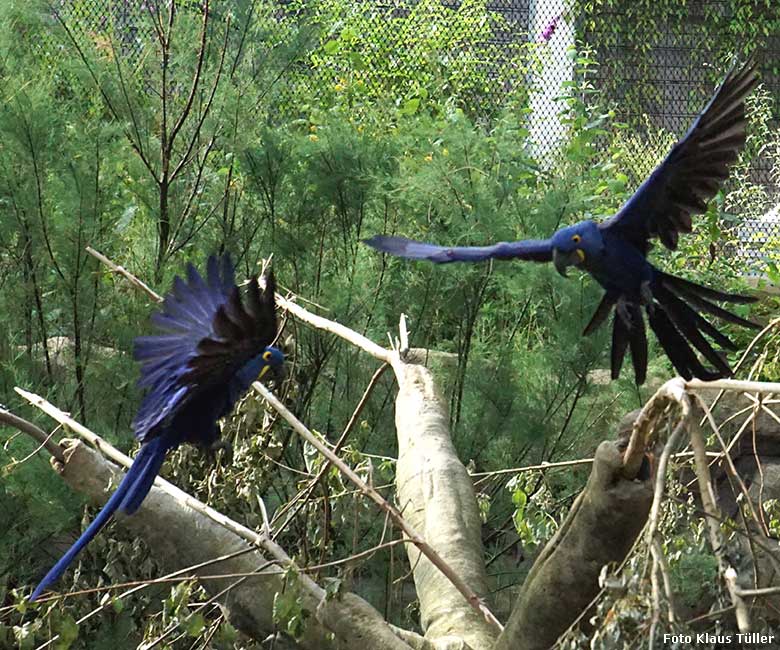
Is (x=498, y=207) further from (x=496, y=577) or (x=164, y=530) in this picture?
(x=164, y=530)

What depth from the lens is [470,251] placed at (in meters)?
1.97

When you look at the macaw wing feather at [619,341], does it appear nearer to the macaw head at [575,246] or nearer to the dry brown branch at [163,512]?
the macaw head at [575,246]

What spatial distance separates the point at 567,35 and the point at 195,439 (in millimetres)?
3839

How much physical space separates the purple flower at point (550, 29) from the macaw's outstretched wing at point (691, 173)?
356 centimetres

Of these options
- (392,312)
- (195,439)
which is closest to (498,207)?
(392,312)

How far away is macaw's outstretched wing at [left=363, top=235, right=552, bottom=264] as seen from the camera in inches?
77.1

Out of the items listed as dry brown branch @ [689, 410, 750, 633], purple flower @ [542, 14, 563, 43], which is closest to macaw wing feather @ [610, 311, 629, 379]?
dry brown branch @ [689, 410, 750, 633]

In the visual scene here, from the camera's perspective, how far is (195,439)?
86.0 inches

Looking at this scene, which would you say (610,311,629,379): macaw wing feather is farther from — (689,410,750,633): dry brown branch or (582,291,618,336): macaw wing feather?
(689,410,750,633): dry brown branch

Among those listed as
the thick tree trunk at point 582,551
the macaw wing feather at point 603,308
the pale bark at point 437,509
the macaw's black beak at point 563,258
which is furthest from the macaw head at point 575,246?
the pale bark at point 437,509

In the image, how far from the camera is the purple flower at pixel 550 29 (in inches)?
213

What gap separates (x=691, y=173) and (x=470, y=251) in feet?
1.36

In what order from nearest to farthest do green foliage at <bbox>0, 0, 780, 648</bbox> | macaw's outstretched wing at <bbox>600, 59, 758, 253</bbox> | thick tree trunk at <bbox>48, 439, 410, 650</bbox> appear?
1. macaw's outstretched wing at <bbox>600, 59, 758, 253</bbox>
2. thick tree trunk at <bbox>48, 439, 410, 650</bbox>
3. green foliage at <bbox>0, 0, 780, 648</bbox>

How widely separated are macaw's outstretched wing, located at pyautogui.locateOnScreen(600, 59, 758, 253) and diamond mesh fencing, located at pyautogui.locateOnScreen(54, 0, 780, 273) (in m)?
3.01
